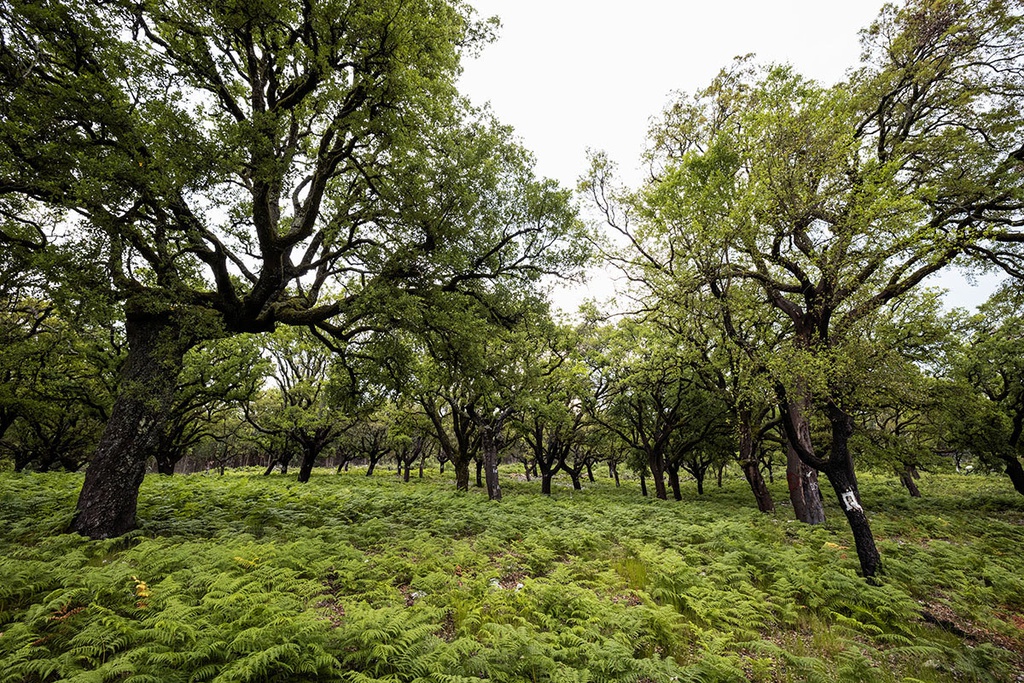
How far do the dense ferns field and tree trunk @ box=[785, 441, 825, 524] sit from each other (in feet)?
6.43

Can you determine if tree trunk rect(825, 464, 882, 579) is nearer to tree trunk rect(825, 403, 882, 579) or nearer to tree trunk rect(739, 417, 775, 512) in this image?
tree trunk rect(825, 403, 882, 579)

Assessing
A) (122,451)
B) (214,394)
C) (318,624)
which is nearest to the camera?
(318,624)

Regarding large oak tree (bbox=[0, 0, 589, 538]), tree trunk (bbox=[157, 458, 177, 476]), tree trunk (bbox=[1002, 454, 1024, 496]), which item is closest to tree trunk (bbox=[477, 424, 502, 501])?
large oak tree (bbox=[0, 0, 589, 538])

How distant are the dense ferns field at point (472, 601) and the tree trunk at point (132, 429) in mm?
734

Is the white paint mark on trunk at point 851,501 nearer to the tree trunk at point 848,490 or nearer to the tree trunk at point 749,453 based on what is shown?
the tree trunk at point 848,490

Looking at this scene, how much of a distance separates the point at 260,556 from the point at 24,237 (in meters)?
8.06

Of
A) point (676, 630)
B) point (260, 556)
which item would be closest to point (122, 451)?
point (260, 556)

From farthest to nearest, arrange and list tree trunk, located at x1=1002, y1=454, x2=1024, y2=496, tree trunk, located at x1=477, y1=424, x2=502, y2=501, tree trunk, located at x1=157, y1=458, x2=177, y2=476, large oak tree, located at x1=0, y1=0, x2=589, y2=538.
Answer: tree trunk, located at x1=157, y1=458, x2=177, y2=476
tree trunk, located at x1=1002, y1=454, x2=1024, y2=496
tree trunk, located at x1=477, y1=424, x2=502, y2=501
large oak tree, located at x1=0, y1=0, x2=589, y2=538

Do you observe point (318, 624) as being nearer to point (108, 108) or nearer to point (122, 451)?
point (122, 451)

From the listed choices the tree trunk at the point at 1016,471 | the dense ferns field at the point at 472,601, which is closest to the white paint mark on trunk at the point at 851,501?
the dense ferns field at the point at 472,601

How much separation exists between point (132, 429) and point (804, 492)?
69.1ft

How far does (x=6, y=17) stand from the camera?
6441 mm

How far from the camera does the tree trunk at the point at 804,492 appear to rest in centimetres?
1461

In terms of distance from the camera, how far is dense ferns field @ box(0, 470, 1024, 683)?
4543 millimetres
